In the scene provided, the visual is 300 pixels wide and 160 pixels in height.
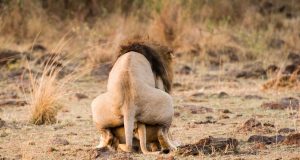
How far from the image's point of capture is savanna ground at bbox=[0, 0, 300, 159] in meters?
7.96

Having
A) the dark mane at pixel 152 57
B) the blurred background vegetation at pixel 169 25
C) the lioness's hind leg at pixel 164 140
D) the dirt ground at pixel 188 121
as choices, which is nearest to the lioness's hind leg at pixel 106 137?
the dirt ground at pixel 188 121

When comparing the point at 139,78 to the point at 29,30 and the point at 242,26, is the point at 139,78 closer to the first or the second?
the point at 29,30

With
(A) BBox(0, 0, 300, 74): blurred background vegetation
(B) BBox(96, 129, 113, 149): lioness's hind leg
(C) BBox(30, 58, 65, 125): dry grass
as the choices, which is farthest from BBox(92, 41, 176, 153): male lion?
(A) BBox(0, 0, 300, 74): blurred background vegetation

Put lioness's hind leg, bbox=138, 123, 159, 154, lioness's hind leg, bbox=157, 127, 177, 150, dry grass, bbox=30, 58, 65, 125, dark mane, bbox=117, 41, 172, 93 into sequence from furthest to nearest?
dry grass, bbox=30, 58, 65, 125 → dark mane, bbox=117, 41, 172, 93 → lioness's hind leg, bbox=157, 127, 177, 150 → lioness's hind leg, bbox=138, 123, 159, 154

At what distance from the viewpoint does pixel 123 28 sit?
712 inches

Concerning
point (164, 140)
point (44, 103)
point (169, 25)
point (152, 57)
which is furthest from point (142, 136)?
point (169, 25)

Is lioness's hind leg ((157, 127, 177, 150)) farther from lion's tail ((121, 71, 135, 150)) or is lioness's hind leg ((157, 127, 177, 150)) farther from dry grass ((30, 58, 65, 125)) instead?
dry grass ((30, 58, 65, 125))

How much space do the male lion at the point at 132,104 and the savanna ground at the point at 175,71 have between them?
211 mm

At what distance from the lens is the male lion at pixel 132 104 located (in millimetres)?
6637

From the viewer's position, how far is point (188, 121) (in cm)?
927

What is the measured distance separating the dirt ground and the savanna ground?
1 centimetres

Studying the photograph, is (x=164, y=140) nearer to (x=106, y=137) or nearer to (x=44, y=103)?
(x=106, y=137)

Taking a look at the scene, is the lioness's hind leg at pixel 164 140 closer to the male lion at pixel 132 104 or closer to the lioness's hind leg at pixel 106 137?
the male lion at pixel 132 104

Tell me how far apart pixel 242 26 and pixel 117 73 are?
516 inches
